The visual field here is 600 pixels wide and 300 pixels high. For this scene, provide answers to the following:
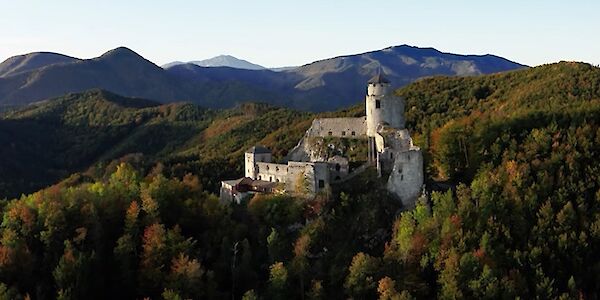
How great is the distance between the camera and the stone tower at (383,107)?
6084cm

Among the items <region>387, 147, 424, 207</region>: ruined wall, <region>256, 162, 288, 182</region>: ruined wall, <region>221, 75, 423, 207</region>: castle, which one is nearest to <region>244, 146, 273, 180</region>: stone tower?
<region>221, 75, 423, 207</region>: castle

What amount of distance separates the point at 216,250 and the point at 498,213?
960 inches

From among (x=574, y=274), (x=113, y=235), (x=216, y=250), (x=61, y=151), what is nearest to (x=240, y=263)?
(x=216, y=250)

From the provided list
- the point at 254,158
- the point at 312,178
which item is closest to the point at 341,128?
the point at 254,158

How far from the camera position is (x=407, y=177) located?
52625mm

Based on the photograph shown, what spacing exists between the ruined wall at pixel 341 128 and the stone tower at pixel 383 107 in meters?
1.66

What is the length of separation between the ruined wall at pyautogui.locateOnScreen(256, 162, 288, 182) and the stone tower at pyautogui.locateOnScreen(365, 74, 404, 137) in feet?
32.2

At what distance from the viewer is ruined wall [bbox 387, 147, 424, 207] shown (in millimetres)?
52250

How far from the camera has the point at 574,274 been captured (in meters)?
54.7

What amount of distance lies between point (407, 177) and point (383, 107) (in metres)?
10.4

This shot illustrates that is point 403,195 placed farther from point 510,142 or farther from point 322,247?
point 510,142

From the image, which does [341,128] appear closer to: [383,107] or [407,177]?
[383,107]

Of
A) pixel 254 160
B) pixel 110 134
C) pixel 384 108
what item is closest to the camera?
pixel 254 160

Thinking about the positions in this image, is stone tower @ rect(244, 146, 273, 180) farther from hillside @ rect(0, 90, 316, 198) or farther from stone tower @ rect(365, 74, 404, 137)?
hillside @ rect(0, 90, 316, 198)
